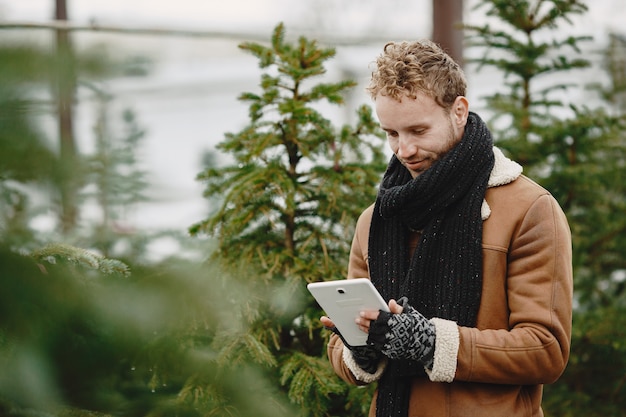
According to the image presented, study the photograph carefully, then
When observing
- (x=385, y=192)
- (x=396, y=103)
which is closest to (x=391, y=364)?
(x=385, y=192)

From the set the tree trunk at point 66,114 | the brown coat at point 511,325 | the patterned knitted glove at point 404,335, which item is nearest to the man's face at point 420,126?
the brown coat at point 511,325

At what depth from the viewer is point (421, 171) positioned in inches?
76.1

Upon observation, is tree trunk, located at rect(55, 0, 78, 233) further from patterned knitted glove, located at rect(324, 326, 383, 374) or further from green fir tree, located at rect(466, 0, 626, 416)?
green fir tree, located at rect(466, 0, 626, 416)

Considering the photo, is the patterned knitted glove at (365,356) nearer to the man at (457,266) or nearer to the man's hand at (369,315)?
the man at (457,266)

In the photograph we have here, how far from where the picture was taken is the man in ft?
5.64

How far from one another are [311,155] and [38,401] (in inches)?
91.6

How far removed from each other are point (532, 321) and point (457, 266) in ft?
0.71

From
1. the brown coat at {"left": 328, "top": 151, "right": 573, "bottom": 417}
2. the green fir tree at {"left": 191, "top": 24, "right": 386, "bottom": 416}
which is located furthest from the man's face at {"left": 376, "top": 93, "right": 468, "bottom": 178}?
the green fir tree at {"left": 191, "top": 24, "right": 386, "bottom": 416}

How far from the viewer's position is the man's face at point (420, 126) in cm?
183

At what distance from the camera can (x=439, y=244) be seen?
187 cm

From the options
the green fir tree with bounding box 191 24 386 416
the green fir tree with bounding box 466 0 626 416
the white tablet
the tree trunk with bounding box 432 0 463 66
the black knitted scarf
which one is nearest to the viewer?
the white tablet

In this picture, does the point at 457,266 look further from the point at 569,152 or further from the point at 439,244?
the point at 569,152

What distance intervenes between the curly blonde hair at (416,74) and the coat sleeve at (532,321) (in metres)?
0.35

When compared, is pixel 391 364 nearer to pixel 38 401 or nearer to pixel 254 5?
pixel 38 401
